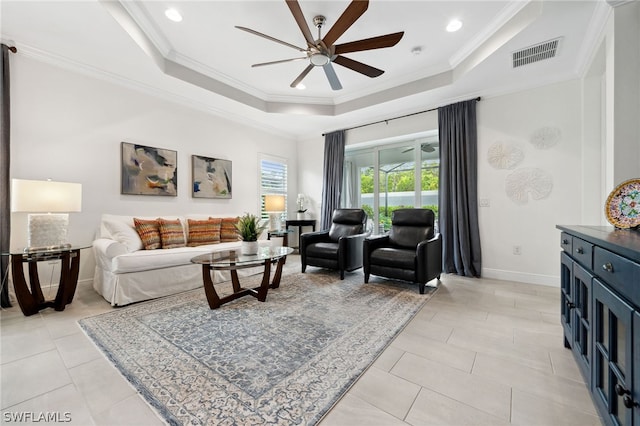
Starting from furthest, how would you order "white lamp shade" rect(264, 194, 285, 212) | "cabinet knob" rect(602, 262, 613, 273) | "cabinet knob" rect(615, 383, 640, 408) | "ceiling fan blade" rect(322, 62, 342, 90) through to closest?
"white lamp shade" rect(264, 194, 285, 212) → "ceiling fan blade" rect(322, 62, 342, 90) → "cabinet knob" rect(602, 262, 613, 273) → "cabinet knob" rect(615, 383, 640, 408)

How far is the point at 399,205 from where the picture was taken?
504 cm

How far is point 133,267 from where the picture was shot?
266 centimetres

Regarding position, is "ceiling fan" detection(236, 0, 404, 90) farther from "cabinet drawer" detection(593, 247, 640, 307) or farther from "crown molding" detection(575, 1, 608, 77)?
"cabinet drawer" detection(593, 247, 640, 307)

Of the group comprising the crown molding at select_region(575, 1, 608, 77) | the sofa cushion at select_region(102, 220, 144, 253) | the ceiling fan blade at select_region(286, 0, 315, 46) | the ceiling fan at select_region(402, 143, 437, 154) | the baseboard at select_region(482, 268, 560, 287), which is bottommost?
the baseboard at select_region(482, 268, 560, 287)

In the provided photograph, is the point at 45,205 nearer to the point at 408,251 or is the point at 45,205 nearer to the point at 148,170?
the point at 148,170

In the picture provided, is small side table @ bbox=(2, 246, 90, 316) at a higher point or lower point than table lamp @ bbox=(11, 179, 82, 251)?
lower

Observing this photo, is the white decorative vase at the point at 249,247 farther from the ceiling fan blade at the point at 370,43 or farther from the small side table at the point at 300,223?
the small side table at the point at 300,223

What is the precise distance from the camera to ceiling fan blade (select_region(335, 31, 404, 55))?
2266 mm

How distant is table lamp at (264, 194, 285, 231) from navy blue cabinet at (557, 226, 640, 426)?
4.03 m

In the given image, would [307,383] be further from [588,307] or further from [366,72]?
[366,72]

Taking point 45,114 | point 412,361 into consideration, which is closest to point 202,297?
point 412,361

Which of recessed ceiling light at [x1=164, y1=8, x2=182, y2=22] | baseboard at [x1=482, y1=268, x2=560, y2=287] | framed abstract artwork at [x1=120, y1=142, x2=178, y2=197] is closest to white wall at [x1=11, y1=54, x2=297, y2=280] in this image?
framed abstract artwork at [x1=120, y1=142, x2=178, y2=197]

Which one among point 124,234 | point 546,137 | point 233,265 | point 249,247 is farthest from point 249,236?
point 546,137

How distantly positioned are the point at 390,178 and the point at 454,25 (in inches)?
108
